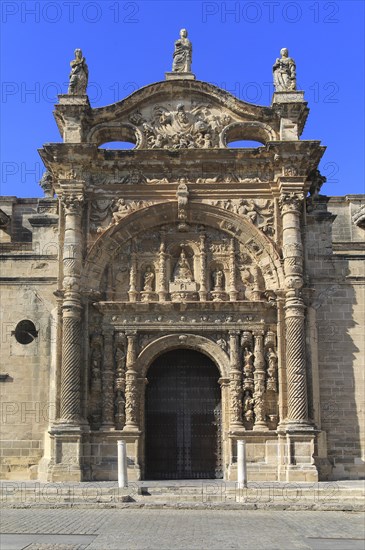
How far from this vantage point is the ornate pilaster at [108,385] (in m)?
20.7

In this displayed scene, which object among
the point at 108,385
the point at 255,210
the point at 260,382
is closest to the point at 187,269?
the point at 255,210

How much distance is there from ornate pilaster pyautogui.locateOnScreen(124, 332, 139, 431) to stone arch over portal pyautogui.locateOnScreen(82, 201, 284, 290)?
219 centimetres

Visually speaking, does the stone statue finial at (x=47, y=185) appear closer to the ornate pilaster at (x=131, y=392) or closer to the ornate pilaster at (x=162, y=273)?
the ornate pilaster at (x=162, y=273)

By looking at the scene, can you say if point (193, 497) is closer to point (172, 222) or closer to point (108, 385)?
point (108, 385)

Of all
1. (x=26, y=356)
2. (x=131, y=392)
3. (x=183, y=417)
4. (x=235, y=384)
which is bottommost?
(x=183, y=417)

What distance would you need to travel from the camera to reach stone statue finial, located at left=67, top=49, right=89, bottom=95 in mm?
22609

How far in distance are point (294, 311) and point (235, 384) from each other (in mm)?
2534

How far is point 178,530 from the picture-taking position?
12.2 m

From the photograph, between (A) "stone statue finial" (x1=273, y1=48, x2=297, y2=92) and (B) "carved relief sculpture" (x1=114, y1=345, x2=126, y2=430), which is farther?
(A) "stone statue finial" (x1=273, y1=48, x2=297, y2=92)

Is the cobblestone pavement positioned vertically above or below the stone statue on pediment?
below

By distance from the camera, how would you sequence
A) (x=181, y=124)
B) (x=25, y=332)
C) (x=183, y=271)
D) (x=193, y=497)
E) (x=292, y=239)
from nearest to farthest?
(x=193, y=497) → (x=292, y=239) → (x=183, y=271) → (x=25, y=332) → (x=181, y=124)

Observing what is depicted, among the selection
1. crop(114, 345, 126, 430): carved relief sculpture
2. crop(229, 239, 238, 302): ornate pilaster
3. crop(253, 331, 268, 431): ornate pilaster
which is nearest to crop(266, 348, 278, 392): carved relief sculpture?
crop(253, 331, 268, 431): ornate pilaster

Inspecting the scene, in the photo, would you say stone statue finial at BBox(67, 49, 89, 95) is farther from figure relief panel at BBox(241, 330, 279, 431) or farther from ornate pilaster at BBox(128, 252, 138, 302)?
figure relief panel at BBox(241, 330, 279, 431)

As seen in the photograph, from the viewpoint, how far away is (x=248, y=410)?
814 inches
